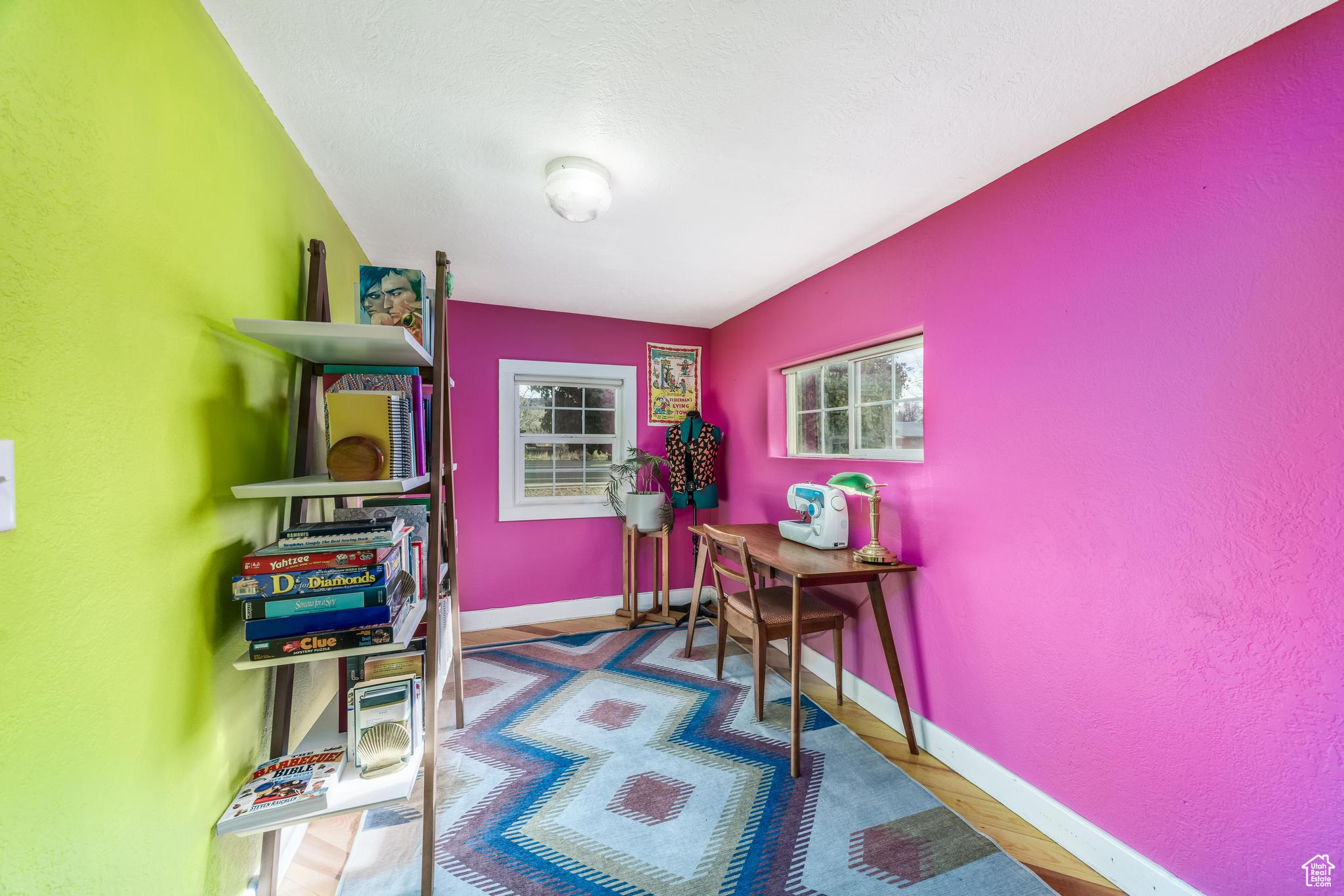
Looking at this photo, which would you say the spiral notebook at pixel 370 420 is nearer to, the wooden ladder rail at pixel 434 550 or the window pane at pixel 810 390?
the wooden ladder rail at pixel 434 550

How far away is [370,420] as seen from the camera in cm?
134

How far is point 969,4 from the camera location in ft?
3.77

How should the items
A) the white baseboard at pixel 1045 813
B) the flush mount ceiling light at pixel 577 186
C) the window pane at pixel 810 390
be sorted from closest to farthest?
the white baseboard at pixel 1045 813
the flush mount ceiling light at pixel 577 186
the window pane at pixel 810 390

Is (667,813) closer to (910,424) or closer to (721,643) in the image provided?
(721,643)

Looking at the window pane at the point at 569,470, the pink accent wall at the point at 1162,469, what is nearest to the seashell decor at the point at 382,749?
the pink accent wall at the point at 1162,469

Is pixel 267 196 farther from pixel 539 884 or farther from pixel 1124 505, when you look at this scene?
pixel 1124 505

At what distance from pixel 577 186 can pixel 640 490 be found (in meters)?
2.50

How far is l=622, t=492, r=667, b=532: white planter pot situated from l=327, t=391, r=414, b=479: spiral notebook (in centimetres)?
228

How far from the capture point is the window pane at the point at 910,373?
2.36m

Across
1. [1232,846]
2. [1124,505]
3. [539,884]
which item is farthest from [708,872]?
[1124,505]

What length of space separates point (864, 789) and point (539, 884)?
47.8 inches

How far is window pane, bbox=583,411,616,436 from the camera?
154 inches

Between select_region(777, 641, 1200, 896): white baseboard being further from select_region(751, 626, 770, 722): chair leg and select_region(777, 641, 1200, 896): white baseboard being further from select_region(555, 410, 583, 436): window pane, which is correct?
select_region(555, 410, 583, 436): window pane

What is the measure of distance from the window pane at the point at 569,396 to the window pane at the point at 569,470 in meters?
0.31
